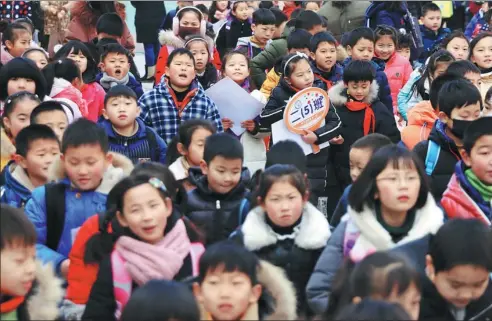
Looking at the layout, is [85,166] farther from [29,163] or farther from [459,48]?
[459,48]

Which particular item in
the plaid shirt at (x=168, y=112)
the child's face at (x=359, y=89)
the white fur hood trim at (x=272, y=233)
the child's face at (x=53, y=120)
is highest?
the child's face at (x=359, y=89)

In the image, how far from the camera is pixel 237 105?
8477mm

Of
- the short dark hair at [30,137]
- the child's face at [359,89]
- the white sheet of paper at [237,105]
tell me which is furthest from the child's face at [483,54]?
the short dark hair at [30,137]

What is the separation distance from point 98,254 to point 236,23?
29.8 ft

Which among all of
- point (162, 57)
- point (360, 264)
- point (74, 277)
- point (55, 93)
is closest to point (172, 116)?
point (55, 93)

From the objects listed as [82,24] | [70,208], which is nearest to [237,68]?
[82,24]

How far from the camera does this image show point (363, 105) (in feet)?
27.0

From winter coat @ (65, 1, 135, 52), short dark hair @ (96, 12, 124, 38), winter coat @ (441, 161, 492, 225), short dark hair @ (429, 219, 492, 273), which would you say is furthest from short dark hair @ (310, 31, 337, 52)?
short dark hair @ (429, 219, 492, 273)

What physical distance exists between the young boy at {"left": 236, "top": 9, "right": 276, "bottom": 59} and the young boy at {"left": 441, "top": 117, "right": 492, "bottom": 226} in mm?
6337

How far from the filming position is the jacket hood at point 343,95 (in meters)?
8.27

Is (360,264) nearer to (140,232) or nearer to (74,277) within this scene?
(140,232)

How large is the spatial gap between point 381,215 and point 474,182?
2.61 ft

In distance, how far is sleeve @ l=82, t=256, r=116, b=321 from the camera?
4422 millimetres

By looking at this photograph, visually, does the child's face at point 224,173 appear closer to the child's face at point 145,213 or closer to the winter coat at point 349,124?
the child's face at point 145,213
